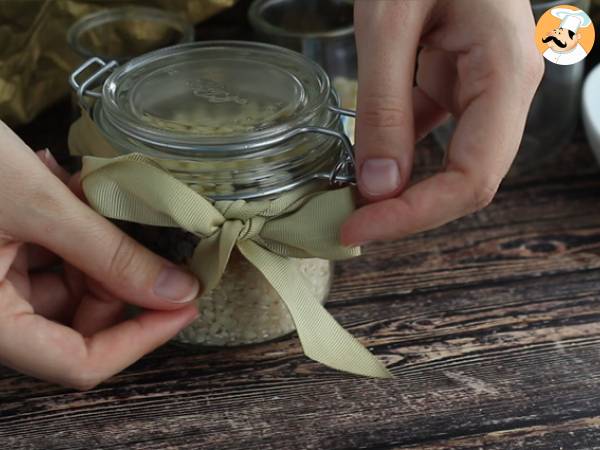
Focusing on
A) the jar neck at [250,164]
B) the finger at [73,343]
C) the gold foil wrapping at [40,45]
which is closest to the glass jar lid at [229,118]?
the jar neck at [250,164]

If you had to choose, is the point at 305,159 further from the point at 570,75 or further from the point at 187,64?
the point at 570,75

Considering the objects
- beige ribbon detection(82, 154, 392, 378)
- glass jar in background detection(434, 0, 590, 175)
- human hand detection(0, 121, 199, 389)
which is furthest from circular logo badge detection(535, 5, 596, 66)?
human hand detection(0, 121, 199, 389)

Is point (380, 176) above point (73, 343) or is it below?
above

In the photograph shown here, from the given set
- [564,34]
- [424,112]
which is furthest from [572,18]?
[424,112]

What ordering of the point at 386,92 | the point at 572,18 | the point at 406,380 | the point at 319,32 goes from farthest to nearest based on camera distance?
the point at 319,32 < the point at 572,18 < the point at 406,380 < the point at 386,92

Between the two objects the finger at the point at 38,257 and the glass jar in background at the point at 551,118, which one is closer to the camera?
the finger at the point at 38,257

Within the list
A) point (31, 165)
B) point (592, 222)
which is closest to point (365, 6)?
point (31, 165)

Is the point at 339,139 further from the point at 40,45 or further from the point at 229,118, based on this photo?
the point at 40,45

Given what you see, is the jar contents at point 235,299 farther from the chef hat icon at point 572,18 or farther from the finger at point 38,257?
the chef hat icon at point 572,18
